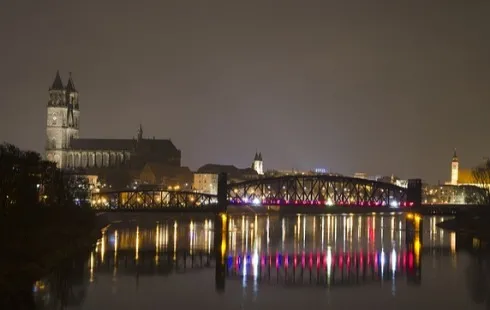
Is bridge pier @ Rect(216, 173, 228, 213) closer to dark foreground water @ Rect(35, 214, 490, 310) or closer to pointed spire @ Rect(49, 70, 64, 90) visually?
dark foreground water @ Rect(35, 214, 490, 310)

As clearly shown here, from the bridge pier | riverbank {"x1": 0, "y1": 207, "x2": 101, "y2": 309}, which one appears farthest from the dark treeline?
the bridge pier

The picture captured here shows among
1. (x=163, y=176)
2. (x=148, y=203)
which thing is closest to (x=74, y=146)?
(x=163, y=176)

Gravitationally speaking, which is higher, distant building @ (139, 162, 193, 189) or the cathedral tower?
the cathedral tower

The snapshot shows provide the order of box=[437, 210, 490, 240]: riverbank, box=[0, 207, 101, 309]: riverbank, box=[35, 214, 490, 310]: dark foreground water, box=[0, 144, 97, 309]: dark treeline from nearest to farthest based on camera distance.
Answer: box=[0, 207, 101, 309]: riverbank < box=[0, 144, 97, 309]: dark treeline < box=[35, 214, 490, 310]: dark foreground water < box=[437, 210, 490, 240]: riverbank

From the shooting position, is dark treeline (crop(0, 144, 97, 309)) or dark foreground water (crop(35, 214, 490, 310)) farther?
dark foreground water (crop(35, 214, 490, 310))

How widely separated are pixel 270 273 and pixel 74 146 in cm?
14273

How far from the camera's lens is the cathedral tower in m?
190

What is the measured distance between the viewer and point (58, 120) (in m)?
190

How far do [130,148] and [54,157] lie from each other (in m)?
17.9

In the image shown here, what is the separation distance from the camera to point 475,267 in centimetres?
6012

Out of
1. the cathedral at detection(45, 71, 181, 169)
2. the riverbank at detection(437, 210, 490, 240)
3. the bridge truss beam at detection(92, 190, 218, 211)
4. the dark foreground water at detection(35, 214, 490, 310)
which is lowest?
the dark foreground water at detection(35, 214, 490, 310)

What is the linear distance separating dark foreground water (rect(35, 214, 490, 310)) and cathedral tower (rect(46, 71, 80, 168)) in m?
105

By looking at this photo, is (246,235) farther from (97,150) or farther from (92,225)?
(97,150)

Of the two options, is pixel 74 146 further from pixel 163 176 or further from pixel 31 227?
pixel 31 227
